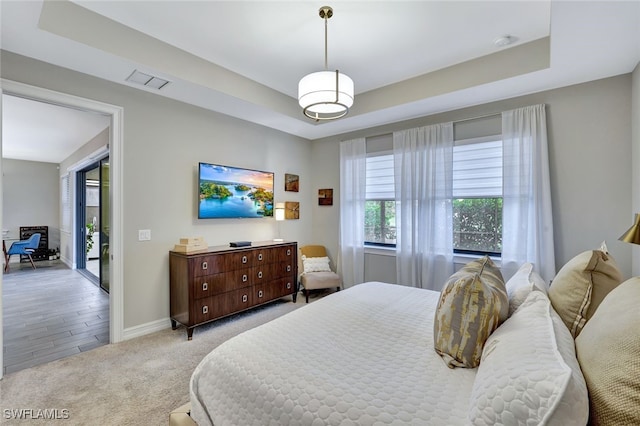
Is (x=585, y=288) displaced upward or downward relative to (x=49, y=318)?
upward

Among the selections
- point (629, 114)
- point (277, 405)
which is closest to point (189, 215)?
point (277, 405)

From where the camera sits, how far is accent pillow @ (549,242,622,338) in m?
1.26

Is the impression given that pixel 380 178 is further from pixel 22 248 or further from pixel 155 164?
pixel 22 248

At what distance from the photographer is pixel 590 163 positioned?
2922 millimetres

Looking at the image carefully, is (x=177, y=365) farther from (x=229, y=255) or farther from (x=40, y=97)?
(x=40, y=97)

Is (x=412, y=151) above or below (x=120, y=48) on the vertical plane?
below

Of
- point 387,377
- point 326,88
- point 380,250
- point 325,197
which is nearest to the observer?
point 387,377

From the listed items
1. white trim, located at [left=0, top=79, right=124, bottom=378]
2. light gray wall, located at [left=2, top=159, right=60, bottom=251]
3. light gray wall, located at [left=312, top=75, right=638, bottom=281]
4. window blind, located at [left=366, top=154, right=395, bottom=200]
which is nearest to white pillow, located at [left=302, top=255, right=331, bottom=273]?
window blind, located at [left=366, top=154, right=395, bottom=200]

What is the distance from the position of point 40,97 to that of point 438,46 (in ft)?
12.1

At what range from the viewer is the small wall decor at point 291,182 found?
4.80 meters

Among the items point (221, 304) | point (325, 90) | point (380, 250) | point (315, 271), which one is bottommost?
point (221, 304)

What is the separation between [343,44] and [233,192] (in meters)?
2.29

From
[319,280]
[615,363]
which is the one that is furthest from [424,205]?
[615,363]

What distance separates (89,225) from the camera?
742 centimetres
